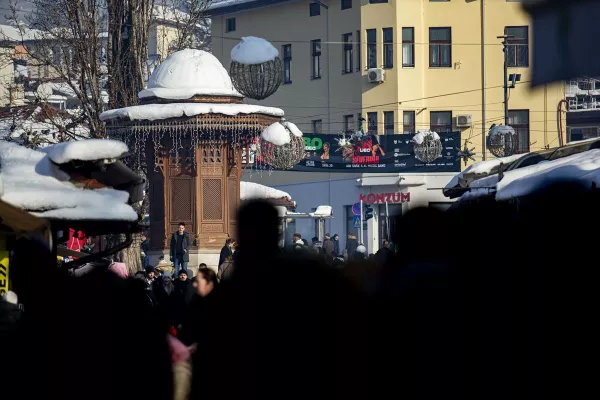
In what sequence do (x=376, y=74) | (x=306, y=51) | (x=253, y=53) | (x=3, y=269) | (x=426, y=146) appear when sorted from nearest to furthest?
(x=3, y=269) < (x=253, y=53) < (x=426, y=146) < (x=376, y=74) < (x=306, y=51)

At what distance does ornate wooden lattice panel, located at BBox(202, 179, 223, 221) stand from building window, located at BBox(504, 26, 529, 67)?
24862mm

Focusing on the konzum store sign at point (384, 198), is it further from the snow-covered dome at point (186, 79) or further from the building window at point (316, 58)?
the snow-covered dome at point (186, 79)

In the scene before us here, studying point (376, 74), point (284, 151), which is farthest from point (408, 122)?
point (284, 151)

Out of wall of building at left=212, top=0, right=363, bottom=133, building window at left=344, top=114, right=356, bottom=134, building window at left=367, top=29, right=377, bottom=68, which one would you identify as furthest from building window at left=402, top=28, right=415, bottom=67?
building window at left=344, top=114, right=356, bottom=134

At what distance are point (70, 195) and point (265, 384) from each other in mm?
5928

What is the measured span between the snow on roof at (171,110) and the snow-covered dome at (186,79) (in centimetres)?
37

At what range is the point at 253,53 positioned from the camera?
93.8ft

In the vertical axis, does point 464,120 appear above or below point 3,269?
above

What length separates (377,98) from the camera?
4969 cm

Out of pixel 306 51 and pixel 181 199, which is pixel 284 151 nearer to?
pixel 181 199

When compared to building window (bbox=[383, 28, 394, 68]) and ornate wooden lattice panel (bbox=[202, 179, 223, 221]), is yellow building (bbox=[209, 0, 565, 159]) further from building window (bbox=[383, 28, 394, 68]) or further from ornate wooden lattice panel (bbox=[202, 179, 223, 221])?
ornate wooden lattice panel (bbox=[202, 179, 223, 221])

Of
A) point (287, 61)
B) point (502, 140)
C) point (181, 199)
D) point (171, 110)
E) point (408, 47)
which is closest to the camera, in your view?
point (171, 110)

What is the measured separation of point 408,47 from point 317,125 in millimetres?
4723

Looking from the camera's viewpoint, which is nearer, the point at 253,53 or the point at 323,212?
the point at 253,53
